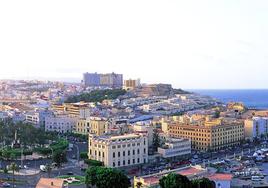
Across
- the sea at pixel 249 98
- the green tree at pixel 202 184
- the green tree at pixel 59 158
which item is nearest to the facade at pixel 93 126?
the green tree at pixel 59 158

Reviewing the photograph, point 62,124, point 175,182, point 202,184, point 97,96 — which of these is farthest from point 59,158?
point 97,96

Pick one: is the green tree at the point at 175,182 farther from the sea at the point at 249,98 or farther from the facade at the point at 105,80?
the facade at the point at 105,80

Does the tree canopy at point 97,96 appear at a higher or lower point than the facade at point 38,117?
higher

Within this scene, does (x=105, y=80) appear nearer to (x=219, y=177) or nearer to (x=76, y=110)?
(x=76, y=110)

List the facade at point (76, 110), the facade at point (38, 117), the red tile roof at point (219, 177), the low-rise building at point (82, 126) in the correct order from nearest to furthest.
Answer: the red tile roof at point (219, 177), the low-rise building at point (82, 126), the facade at point (38, 117), the facade at point (76, 110)

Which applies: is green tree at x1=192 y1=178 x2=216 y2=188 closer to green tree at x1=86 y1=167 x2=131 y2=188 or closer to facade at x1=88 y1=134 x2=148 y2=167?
green tree at x1=86 y1=167 x2=131 y2=188

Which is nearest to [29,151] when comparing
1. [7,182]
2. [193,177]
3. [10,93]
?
[7,182]
